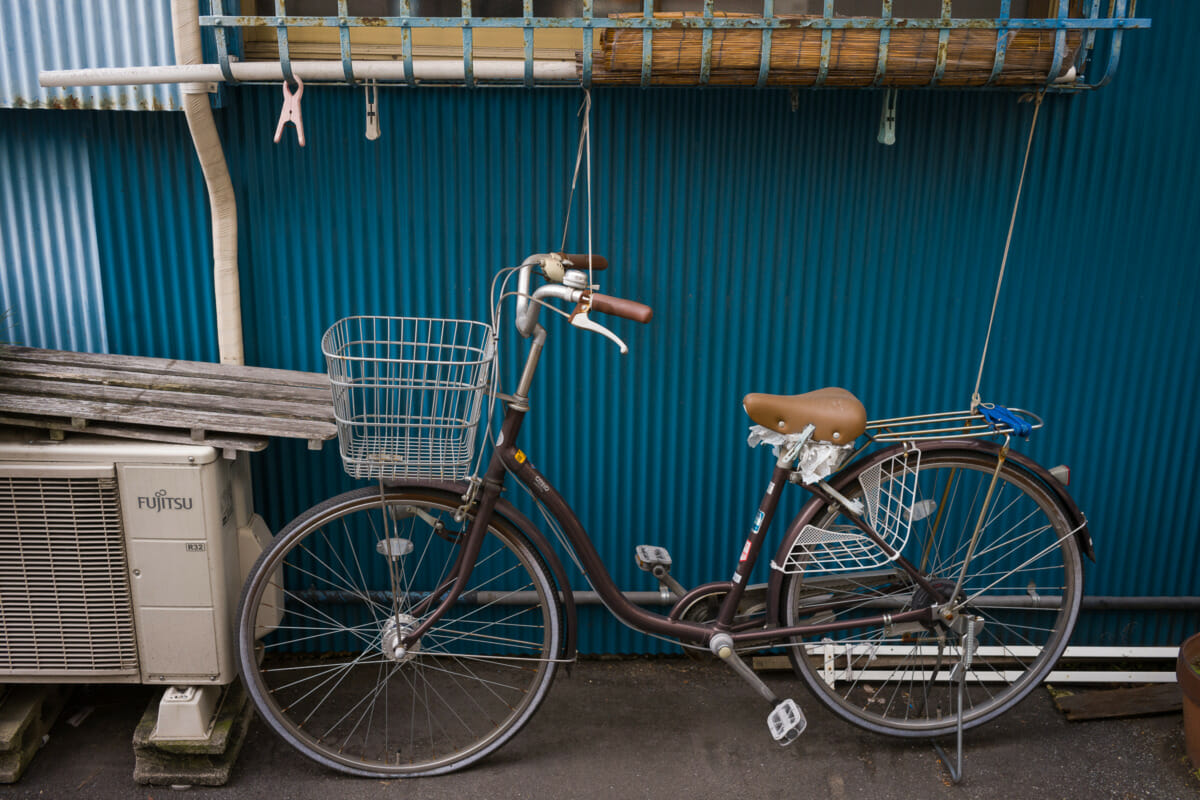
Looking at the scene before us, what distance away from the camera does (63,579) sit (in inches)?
142

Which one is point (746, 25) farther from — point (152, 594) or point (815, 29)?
point (152, 594)

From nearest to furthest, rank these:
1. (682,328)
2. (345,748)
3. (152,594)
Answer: (152,594) < (345,748) < (682,328)

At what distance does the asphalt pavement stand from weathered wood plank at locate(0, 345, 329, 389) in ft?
4.72

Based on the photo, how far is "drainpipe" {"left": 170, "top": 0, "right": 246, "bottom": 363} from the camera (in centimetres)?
365

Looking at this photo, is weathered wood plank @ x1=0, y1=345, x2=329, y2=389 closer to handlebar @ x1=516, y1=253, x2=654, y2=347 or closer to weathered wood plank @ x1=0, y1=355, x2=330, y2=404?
weathered wood plank @ x1=0, y1=355, x2=330, y2=404

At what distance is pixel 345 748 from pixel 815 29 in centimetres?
323

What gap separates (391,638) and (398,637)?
0.03m

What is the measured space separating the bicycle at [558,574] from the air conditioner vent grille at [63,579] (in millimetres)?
490

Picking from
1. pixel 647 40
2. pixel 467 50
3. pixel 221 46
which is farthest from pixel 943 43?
pixel 221 46

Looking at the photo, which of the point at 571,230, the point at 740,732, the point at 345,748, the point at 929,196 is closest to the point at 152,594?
the point at 345,748

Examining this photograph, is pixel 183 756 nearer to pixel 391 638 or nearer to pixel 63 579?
pixel 63 579

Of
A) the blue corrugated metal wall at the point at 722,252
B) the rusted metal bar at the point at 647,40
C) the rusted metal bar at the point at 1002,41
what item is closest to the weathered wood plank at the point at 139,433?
the blue corrugated metal wall at the point at 722,252

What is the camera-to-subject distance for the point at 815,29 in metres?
3.35

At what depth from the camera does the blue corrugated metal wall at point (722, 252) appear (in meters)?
4.02
